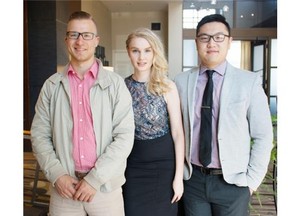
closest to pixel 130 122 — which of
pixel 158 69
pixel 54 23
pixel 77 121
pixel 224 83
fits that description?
pixel 77 121

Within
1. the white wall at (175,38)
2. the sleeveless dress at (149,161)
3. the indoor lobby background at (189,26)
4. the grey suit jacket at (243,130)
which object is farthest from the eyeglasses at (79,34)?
the white wall at (175,38)

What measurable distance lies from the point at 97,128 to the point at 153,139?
1.14ft

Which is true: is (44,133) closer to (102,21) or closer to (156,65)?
(156,65)

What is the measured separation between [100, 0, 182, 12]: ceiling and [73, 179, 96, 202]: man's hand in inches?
301

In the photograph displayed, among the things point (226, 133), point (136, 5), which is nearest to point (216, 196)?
point (226, 133)

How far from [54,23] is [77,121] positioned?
529 cm

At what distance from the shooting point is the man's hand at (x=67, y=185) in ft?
4.56

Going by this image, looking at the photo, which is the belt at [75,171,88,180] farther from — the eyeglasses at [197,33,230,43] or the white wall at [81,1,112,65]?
the white wall at [81,1,112,65]

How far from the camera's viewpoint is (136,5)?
8938 mm

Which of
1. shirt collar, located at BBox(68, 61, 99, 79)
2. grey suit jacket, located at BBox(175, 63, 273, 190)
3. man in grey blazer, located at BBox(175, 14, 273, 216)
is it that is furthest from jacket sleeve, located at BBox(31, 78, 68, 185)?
grey suit jacket, located at BBox(175, 63, 273, 190)

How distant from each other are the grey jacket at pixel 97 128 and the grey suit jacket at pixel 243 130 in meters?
0.44

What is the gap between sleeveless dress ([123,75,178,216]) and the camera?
1.65 meters
